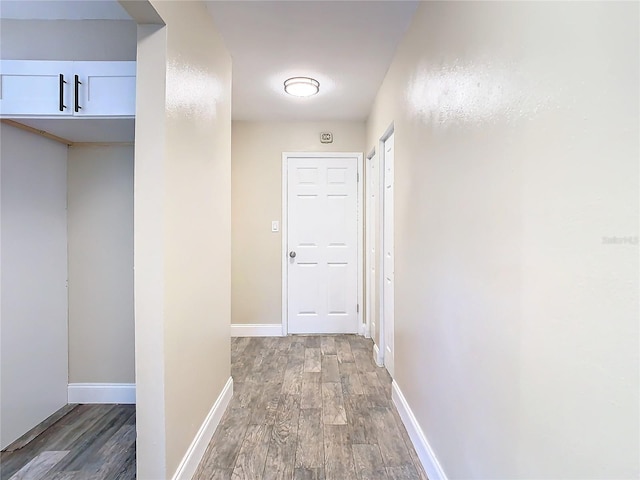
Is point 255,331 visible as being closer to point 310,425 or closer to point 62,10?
point 310,425

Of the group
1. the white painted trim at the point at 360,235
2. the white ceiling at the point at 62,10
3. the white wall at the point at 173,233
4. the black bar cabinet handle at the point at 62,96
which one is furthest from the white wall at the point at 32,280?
the white painted trim at the point at 360,235

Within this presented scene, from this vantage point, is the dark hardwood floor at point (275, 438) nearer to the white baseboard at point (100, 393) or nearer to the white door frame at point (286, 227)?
the white baseboard at point (100, 393)

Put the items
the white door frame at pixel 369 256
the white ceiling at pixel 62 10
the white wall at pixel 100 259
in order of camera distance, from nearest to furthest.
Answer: the white ceiling at pixel 62 10, the white wall at pixel 100 259, the white door frame at pixel 369 256

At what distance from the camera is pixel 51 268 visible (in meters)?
2.10

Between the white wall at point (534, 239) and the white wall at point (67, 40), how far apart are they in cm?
172

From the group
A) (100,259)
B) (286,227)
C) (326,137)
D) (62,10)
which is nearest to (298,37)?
(62,10)

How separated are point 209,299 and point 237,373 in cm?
118

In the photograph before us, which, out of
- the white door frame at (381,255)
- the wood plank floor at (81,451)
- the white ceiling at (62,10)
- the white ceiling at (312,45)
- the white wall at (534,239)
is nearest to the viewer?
the white wall at (534,239)

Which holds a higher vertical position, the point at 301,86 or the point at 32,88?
the point at 301,86

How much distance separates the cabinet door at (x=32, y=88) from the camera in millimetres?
1585

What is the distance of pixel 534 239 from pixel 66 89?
1.99 meters

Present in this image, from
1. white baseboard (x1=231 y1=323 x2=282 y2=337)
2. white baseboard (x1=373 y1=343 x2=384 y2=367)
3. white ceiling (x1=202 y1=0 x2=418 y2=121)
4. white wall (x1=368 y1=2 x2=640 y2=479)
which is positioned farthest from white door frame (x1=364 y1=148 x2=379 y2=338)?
white wall (x1=368 y1=2 x2=640 y2=479)

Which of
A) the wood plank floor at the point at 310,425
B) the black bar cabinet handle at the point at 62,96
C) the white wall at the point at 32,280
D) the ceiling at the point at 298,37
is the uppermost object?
the ceiling at the point at 298,37

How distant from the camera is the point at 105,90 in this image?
5.33ft
